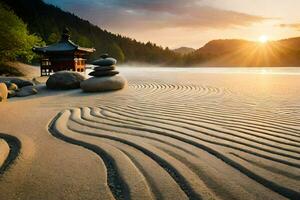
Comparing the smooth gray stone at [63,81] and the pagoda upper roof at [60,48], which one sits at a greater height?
the pagoda upper roof at [60,48]

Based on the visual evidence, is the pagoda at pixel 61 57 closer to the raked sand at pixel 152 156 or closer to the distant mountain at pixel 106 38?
the raked sand at pixel 152 156

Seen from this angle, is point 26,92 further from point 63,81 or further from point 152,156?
point 152,156

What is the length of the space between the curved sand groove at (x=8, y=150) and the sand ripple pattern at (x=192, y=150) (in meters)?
0.59

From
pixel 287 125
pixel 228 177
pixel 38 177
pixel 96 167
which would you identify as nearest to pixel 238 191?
pixel 228 177

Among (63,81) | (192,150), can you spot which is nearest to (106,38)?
(63,81)

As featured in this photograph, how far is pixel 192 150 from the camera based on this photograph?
343 centimetres

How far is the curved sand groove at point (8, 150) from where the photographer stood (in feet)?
9.96

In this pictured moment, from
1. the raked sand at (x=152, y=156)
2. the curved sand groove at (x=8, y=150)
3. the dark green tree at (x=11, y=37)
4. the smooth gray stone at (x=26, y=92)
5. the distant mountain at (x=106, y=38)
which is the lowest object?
the smooth gray stone at (x=26, y=92)

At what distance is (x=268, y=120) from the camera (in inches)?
199

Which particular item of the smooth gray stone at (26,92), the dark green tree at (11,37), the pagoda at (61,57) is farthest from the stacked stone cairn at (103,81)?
the dark green tree at (11,37)

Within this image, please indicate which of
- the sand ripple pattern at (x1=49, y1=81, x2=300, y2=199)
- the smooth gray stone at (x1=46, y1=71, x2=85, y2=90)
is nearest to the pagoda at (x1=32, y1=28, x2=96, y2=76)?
the smooth gray stone at (x1=46, y1=71, x2=85, y2=90)

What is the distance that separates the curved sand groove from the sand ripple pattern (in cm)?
59

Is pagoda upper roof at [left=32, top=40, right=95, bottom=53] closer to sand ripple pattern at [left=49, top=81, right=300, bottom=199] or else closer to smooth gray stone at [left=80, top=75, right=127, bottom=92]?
smooth gray stone at [left=80, top=75, right=127, bottom=92]

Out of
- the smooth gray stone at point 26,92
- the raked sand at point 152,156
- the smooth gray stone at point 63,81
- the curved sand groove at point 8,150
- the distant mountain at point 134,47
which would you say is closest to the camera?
the raked sand at point 152,156
